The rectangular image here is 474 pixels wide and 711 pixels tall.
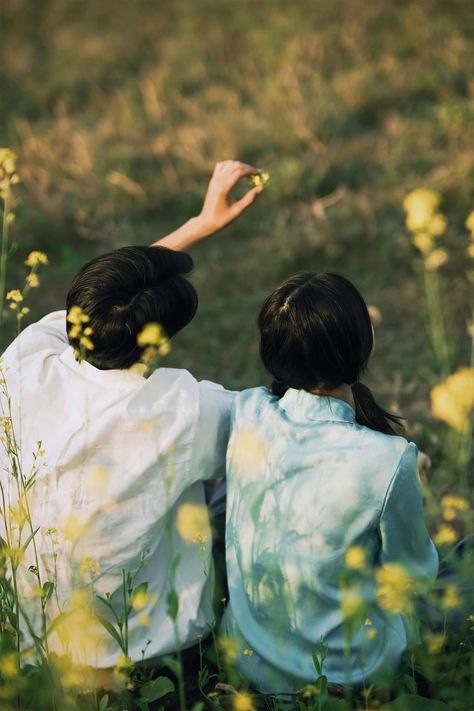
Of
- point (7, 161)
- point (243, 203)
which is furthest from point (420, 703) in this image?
point (7, 161)

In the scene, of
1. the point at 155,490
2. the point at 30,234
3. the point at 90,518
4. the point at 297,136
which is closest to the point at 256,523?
the point at 155,490

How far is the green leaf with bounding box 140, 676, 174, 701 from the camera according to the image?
183 centimetres

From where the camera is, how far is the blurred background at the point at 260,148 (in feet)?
14.6

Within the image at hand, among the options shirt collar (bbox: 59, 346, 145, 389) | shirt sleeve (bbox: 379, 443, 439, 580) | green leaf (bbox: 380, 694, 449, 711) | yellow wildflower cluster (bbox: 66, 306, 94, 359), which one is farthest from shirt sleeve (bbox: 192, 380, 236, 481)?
green leaf (bbox: 380, 694, 449, 711)

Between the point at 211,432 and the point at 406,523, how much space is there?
487mm

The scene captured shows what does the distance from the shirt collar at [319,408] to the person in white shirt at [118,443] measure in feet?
0.67

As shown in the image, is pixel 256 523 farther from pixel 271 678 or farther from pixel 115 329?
pixel 115 329

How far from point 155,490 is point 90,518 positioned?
0.52 feet

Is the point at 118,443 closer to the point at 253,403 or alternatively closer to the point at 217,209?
the point at 253,403

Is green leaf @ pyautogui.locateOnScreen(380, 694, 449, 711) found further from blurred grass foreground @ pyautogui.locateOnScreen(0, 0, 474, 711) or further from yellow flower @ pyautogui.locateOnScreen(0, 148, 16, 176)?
yellow flower @ pyautogui.locateOnScreen(0, 148, 16, 176)

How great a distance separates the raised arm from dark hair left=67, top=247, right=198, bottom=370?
380 millimetres

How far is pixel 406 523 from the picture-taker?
1.78 metres

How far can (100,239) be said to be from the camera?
534 cm

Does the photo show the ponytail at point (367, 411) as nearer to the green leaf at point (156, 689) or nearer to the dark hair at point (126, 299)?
the dark hair at point (126, 299)
